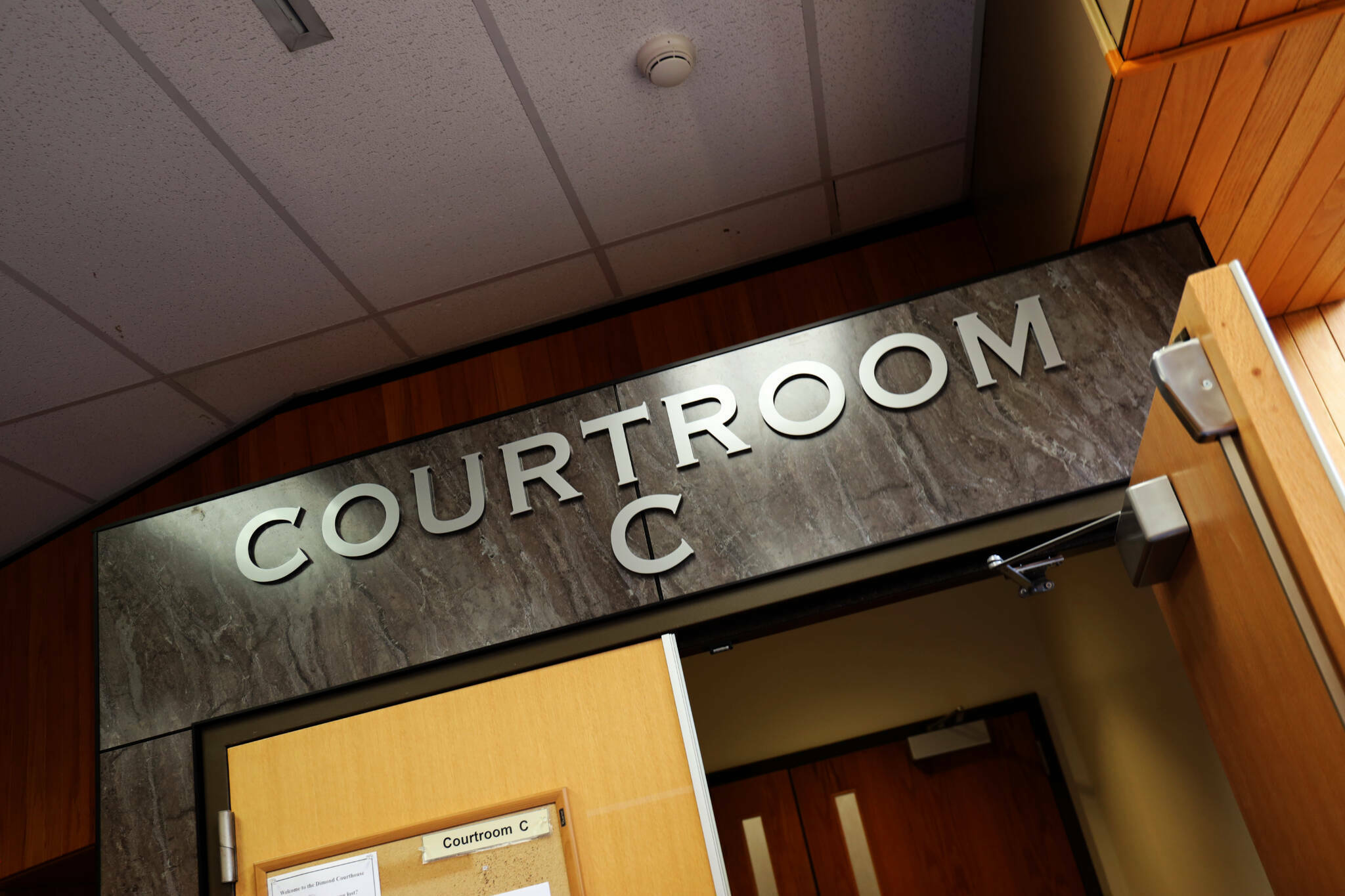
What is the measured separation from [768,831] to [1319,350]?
8.90 ft

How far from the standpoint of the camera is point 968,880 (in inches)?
149

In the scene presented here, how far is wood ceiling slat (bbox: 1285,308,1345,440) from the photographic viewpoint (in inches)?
104

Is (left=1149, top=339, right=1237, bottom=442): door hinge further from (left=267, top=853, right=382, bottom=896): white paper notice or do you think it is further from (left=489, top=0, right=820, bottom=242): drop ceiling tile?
(left=267, top=853, right=382, bottom=896): white paper notice

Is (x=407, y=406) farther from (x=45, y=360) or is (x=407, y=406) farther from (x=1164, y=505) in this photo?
(x=1164, y=505)

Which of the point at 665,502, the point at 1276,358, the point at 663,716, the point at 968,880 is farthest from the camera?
the point at 968,880

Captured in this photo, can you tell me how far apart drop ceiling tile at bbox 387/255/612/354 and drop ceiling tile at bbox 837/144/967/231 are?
35.9 inches

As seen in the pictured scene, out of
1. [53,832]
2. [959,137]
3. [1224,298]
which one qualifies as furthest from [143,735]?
[959,137]

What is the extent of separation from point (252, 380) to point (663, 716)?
6.72 ft

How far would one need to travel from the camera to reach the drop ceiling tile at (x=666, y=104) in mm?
2395

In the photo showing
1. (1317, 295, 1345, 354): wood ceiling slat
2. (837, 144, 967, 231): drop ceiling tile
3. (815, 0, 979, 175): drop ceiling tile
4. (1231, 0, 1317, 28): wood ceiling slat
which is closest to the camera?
(1231, 0, 1317, 28): wood ceiling slat

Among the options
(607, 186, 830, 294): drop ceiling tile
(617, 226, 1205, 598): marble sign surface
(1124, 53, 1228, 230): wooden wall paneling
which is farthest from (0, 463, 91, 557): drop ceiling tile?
(1124, 53, 1228, 230): wooden wall paneling

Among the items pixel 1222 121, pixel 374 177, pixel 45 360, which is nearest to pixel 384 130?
pixel 374 177

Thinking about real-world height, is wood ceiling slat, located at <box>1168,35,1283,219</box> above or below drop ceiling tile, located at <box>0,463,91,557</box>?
below

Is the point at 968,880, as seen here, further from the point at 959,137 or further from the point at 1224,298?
the point at 1224,298
